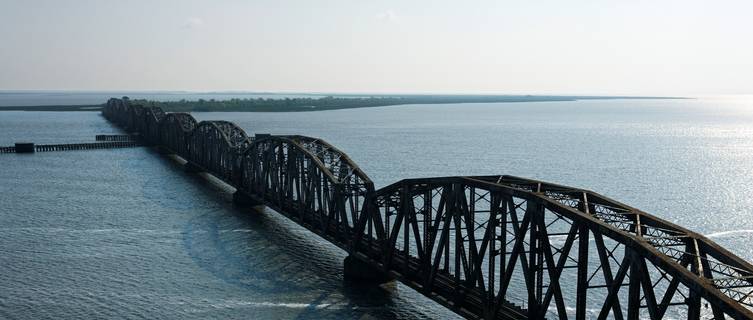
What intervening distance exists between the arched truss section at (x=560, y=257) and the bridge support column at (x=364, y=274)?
1250 millimetres

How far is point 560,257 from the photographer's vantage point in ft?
117

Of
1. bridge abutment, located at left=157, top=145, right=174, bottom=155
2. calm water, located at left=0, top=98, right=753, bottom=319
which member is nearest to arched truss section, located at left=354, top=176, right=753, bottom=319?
calm water, located at left=0, top=98, right=753, bottom=319

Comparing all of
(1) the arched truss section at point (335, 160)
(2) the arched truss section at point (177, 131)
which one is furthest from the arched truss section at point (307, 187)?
(2) the arched truss section at point (177, 131)

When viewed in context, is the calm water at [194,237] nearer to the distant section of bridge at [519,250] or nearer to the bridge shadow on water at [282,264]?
the bridge shadow on water at [282,264]

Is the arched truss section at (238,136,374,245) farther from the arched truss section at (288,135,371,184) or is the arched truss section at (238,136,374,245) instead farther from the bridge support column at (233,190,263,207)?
the bridge support column at (233,190,263,207)

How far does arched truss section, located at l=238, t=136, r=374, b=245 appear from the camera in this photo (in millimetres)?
66438

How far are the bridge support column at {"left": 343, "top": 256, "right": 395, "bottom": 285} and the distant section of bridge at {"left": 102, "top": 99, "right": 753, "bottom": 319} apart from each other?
0.09 m

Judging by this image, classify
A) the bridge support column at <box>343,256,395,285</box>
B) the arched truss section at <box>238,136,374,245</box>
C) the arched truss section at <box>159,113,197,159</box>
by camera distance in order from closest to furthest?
the bridge support column at <box>343,256,395,285</box>, the arched truss section at <box>238,136,374,245</box>, the arched truss section at <box>159,113,197,159</box>

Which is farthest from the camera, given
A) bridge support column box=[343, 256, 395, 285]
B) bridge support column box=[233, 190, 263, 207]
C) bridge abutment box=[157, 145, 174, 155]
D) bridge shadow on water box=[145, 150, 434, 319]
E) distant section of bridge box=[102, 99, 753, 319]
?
bridge abutment box=[157, 145, 174, 155]

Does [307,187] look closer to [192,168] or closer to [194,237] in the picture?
[194,237]

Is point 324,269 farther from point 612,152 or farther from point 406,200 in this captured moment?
point 612,152

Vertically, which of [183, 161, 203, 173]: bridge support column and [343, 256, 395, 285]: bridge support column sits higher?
[343, 256, 395, 285]: bridge support column

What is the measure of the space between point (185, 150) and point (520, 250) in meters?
121

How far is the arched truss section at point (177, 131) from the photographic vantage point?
153 meters
